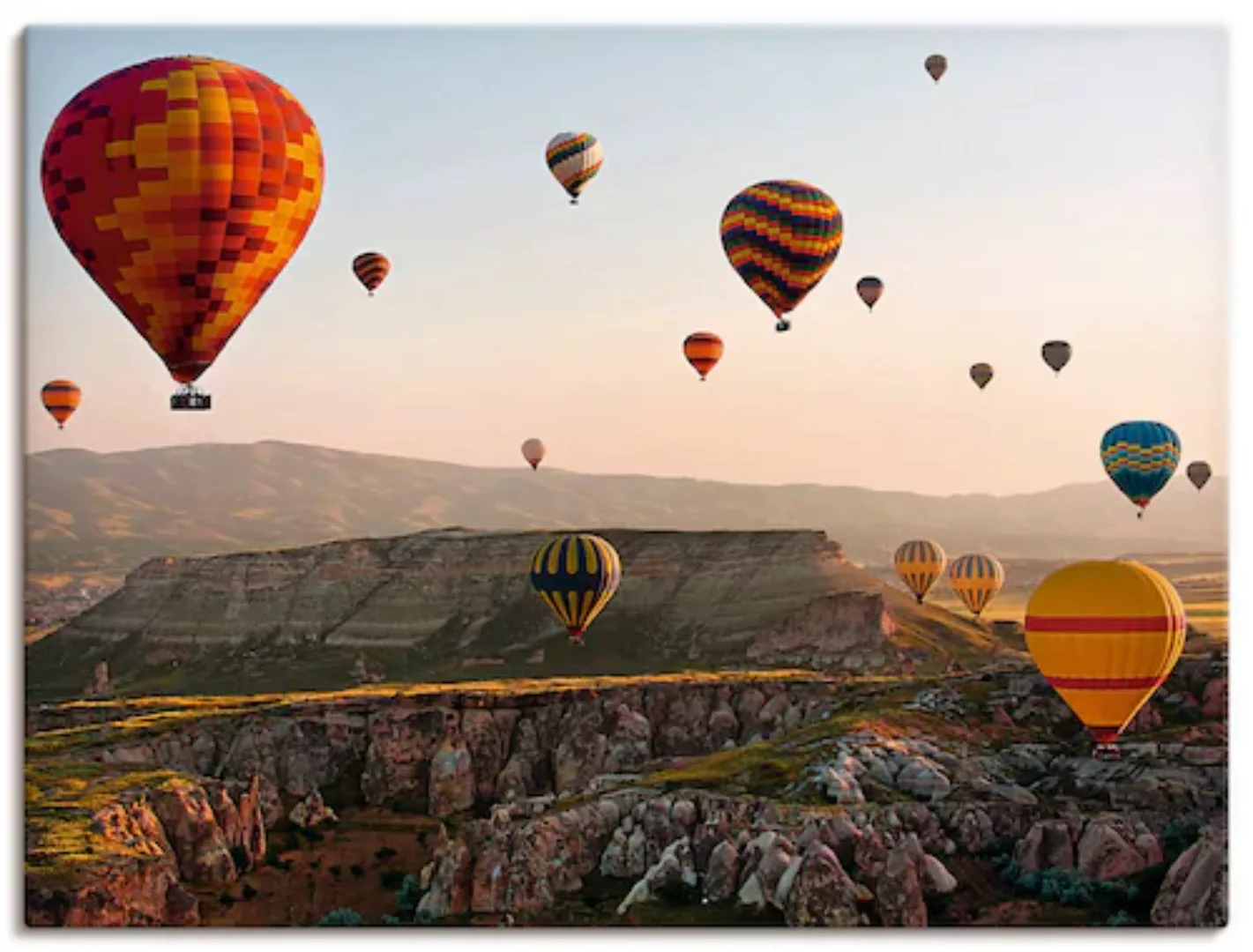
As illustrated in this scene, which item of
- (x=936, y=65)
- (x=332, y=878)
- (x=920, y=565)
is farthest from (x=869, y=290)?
(x=920, y=565)

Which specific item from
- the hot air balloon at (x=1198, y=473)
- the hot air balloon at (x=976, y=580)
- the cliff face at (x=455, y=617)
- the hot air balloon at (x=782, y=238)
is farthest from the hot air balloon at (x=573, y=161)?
the cliff face at (x=455, y=617)

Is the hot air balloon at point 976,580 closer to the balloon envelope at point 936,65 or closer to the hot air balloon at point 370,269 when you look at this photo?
the hot air balloon at point 370,269

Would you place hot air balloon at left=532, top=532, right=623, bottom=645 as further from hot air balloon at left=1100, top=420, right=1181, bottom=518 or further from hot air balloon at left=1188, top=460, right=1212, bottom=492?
hot air balloon at left=1188, top=460, right=1212, bottom=492

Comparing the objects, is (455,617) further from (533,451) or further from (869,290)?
(869,290)

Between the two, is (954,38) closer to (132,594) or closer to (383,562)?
(383,562)

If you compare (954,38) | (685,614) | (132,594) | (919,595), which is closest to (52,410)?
(954,38)
